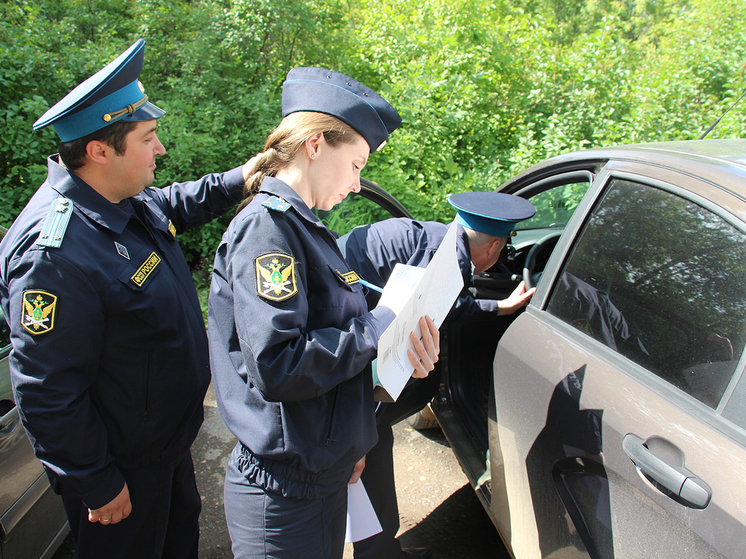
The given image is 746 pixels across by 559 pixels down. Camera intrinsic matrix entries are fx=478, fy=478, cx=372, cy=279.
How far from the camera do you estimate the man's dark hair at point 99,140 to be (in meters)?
1.41

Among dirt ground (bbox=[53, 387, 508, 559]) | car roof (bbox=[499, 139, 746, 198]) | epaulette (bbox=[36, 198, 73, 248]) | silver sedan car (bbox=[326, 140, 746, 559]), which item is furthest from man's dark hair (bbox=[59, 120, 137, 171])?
dirt ground (bbox=[53, 387, 508, 559])

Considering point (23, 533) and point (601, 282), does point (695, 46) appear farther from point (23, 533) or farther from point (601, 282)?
point (23, 533)

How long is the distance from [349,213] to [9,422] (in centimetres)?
193

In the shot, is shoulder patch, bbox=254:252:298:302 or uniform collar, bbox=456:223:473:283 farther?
uniform collar, bbox=456:223:473:283

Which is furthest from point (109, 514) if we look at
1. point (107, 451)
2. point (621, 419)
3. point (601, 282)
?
point (601, 282)

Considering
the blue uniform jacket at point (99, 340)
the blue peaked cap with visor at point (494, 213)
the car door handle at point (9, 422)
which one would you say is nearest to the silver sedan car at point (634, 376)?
the blue peaked cap with visor at point (494, 213)

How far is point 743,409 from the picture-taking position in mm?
1030

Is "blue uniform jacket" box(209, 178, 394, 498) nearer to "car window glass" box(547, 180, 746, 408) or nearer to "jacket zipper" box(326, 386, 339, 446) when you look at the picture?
"jacket zipper" box(326, 386, 339, 446)

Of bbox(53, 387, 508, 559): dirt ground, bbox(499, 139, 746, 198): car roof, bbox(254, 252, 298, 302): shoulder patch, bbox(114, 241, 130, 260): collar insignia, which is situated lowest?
bbox(53, 387, 508, 559): dirt ground

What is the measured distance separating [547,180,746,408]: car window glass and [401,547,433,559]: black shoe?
121cm

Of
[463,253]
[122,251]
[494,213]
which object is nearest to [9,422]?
[122,251]

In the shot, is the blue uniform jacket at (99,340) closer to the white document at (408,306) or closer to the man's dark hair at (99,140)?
the man's dark hair at (99,140)

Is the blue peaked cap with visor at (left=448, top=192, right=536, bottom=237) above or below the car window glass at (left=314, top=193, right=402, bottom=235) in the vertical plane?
above

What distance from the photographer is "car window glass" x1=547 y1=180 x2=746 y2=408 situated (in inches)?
44.6
